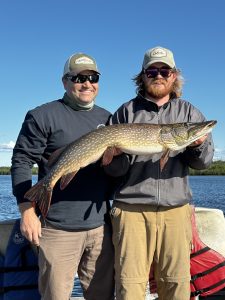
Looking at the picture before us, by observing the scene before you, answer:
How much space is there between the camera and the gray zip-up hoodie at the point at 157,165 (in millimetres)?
4062

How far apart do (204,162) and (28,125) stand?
1.74 metres

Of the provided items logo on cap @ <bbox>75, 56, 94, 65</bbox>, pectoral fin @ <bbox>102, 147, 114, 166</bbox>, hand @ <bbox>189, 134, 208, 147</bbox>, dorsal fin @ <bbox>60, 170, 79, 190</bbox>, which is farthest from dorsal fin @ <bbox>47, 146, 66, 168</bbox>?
hand @ <bbox>189, 134, 208, 147</bbox>

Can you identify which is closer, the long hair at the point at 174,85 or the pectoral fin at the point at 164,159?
the pectoral fin at the point at 164,159

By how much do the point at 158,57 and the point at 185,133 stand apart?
32.9 inches

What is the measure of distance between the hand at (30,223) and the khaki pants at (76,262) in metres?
0.14

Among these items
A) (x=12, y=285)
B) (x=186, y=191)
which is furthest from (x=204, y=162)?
(x=12, y=285)

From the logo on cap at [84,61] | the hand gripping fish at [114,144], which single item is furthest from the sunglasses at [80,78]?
the hand gripping fish at [114,144]

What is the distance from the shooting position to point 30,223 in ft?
12.8

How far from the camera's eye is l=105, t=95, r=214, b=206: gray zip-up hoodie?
4062mm

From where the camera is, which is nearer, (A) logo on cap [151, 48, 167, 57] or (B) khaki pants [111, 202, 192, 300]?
(B) khaki pants [111, 202, 192, 300]

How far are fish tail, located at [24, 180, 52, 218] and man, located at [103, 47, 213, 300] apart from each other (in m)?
0.64

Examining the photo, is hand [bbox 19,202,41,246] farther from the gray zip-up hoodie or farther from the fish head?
the fish head

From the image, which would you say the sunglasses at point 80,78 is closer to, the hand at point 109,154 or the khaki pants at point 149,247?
the hand at point 109,154

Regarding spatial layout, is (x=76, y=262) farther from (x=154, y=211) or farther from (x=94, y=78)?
(x=94, y=78)
